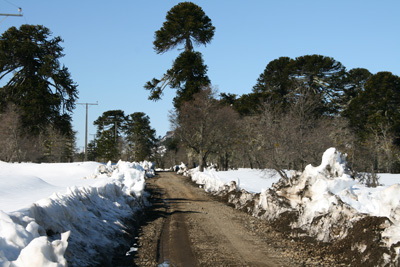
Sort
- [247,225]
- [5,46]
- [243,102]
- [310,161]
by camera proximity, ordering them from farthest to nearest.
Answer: [243,102] → [5,46] → [310,161] → [247,225]

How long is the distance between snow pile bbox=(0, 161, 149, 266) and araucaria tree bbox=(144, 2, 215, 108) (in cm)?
2841

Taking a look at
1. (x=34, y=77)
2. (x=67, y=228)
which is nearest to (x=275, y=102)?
(x=34, y=77)

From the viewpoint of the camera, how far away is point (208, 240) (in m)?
9.09

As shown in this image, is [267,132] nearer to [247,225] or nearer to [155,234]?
[247,225]

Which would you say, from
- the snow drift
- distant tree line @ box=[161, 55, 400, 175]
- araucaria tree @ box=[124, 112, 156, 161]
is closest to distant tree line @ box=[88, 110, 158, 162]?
araucaria tree @ box=[124, 112, 156, 161]

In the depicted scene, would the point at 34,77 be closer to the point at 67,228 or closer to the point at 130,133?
the point at 67,228

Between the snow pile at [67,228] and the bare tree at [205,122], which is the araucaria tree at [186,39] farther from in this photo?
the snow pile at [67,228]

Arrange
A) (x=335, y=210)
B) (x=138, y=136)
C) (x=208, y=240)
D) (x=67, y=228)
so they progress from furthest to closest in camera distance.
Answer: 1. (x=138, y=136)
2. (x=208, y=240)
3. (x=335, y=210)
4. (x=67, y=228)

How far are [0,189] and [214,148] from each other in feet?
101

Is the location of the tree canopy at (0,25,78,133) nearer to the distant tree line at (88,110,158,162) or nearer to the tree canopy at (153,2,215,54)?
the tree canopy at (153,2,215,54)

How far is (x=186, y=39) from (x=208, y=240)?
36976mm

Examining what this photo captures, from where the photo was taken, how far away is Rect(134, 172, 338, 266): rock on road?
7348 mm

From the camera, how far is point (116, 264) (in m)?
7.15

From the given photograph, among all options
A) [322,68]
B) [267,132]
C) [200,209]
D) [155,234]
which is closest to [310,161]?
[267,132]
